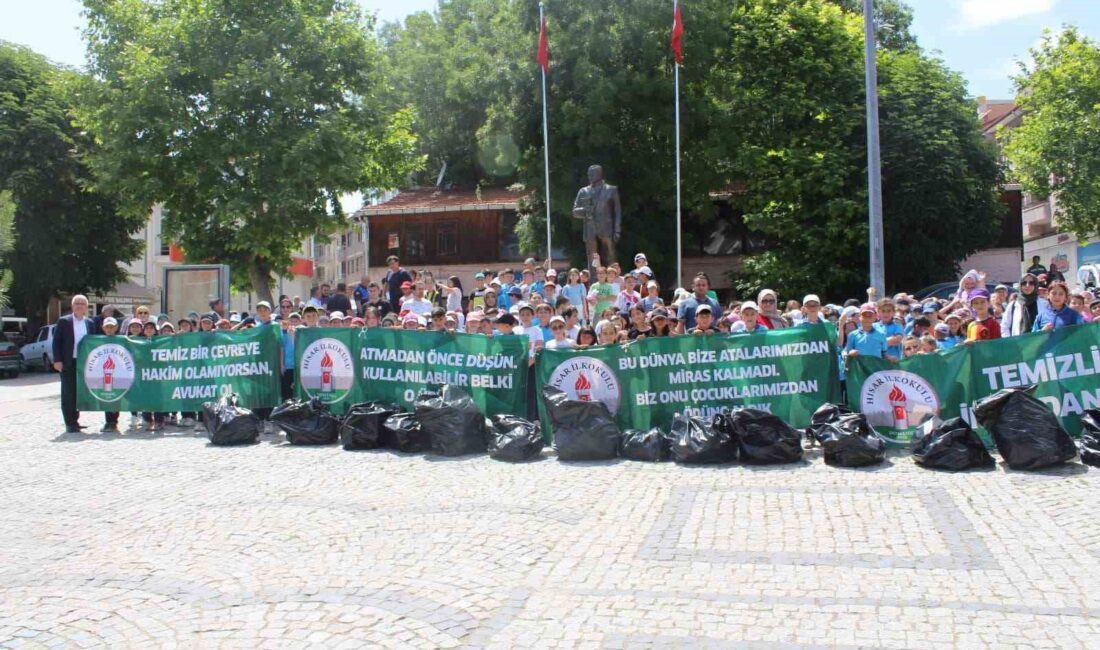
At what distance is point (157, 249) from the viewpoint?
60.2 metres

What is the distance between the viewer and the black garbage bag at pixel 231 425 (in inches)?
469

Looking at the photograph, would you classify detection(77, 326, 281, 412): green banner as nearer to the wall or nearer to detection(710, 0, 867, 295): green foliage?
detection(710, 0, 867, 295): green foliage

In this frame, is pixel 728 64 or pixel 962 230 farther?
pixel 728 64

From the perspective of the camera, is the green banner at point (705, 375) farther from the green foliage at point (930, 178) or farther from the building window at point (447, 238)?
the building window at point (447, 238)

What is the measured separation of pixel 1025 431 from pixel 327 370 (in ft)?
26.4

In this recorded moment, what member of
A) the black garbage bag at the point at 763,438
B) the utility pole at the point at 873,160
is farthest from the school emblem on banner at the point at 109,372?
the utility pole at the point at 873,160

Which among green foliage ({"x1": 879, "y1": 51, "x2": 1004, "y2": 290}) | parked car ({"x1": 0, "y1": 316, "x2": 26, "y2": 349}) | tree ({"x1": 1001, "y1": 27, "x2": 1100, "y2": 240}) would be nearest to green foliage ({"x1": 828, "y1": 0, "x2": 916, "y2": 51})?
tree ({"x1": 1001, "y1": 27, "x2": 1100, "y2": 240})

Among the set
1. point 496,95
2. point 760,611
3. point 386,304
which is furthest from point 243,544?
point 496,95

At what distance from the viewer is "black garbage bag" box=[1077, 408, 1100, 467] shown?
9.10m

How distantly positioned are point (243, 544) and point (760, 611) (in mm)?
3675

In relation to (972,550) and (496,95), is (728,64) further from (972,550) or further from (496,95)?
(972,550)

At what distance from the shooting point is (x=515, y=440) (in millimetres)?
10375

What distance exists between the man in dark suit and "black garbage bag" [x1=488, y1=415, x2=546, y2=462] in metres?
6.55

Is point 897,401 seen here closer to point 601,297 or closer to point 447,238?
point 601,297
